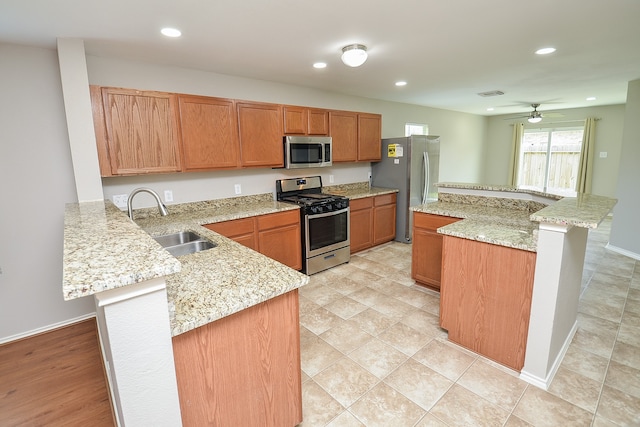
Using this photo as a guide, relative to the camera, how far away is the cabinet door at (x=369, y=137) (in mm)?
4562

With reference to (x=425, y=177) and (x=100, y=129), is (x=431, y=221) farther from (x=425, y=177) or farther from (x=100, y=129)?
→ (x=100, y=129)

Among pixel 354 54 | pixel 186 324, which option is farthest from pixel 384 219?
pixel 186 324

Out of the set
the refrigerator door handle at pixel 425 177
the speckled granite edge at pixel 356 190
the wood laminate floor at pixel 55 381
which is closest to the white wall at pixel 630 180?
the refrigerator door handle at pixel 425 177

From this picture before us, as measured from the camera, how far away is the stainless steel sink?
87.0 inches

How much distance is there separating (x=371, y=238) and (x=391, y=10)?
316 centimetres

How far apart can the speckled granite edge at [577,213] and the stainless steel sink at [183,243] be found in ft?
6.95

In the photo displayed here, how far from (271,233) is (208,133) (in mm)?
1238

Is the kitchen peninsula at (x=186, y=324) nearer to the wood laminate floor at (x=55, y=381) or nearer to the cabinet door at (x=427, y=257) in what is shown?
the wood laminate floor at (x=55, y=381)

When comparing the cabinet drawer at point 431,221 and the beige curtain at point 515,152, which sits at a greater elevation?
the beige curtain at point 515,152

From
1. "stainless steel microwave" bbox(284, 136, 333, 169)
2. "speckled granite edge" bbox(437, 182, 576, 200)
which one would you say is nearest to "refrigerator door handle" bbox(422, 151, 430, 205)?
"speckled granite edge" bbox(437, 182, 576, 200)

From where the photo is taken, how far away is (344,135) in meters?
4.34

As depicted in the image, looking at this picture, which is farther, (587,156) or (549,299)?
(587,156)

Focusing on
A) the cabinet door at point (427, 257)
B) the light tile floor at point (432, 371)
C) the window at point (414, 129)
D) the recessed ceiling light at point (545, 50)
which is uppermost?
the recessed ceiling light at point (545, 50)

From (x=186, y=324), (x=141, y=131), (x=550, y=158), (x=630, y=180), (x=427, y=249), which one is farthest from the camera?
(x=550, y=158)
